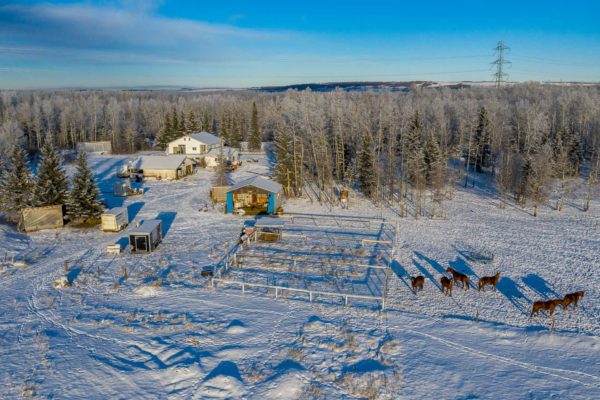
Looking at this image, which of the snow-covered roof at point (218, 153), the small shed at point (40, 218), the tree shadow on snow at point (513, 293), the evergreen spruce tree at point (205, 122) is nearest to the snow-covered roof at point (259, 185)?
the small shed at point (40, 218)

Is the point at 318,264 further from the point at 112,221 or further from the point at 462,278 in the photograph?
the point at 112,221

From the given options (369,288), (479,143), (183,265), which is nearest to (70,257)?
(183,265)

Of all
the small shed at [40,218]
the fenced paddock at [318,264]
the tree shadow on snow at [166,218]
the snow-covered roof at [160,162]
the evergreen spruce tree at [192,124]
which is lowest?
the fenced paddock at [318,264]

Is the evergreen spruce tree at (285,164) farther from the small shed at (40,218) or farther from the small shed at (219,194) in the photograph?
the small shed at (40,218)

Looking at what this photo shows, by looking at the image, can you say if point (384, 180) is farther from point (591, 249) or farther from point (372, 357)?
point (372, 357)

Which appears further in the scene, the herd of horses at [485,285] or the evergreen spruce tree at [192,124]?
the evergreen spruce tree at [192,124]

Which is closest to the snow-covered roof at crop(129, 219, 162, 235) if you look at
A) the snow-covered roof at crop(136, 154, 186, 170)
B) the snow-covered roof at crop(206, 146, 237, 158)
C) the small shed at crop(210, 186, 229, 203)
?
the small shed at crop(210, 186, 229, 203)
